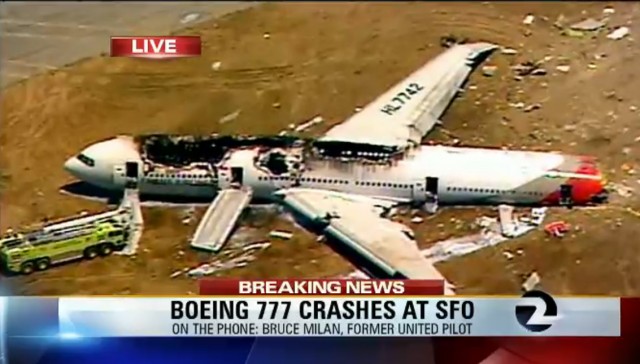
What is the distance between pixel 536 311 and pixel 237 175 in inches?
20.1

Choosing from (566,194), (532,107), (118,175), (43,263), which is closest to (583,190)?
(566,194)

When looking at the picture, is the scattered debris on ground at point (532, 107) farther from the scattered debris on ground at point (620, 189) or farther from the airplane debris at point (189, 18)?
the airplane debris at point (189, 18)

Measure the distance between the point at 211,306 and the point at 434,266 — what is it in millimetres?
350

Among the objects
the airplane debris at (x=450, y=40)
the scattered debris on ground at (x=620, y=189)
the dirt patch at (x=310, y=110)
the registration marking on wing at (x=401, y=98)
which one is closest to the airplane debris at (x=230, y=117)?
the dirt patch at (x=310, y=110)

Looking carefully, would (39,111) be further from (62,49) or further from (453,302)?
(453,302)

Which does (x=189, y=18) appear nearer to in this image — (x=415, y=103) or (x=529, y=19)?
(x=415, y=103)

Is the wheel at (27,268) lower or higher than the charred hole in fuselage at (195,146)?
lower

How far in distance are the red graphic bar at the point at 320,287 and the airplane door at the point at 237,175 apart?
0.50 feet

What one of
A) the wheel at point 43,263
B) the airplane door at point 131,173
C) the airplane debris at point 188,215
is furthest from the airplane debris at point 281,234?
the wheel at point 43,263

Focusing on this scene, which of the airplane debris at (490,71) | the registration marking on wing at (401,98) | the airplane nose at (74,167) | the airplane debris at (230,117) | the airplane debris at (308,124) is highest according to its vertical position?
the airplane debris at (490,71)

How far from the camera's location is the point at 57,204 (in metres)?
1.51

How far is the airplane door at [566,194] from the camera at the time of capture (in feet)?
4.90

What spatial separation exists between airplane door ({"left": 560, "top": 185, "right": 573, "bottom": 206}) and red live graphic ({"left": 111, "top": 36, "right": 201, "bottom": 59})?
0.60 meters

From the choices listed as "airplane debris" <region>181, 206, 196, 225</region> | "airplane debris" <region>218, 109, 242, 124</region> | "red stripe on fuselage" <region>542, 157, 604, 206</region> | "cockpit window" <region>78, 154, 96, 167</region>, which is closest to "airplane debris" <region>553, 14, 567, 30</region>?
"red stripe on fuselage" <region>542, 157, 604, 206</region>
